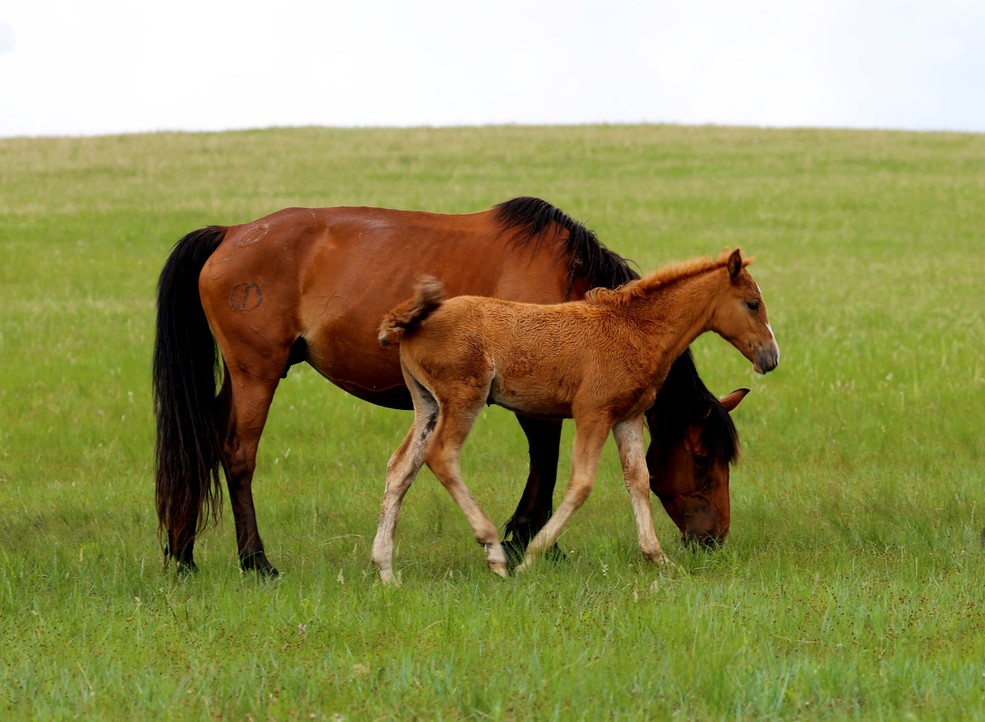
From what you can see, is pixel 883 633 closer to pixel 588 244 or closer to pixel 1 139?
pixel 588 244

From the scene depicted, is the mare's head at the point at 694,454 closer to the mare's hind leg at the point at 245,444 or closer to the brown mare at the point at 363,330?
the brown mare at the point at 363,330

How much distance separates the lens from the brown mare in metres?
6.94

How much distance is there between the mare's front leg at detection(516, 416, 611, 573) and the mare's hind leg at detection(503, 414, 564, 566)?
79cm

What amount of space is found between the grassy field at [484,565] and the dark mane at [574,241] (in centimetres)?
151

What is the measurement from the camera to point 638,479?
652 centimetres

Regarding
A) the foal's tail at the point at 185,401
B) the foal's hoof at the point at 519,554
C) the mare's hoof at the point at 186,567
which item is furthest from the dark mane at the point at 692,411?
the mare's hoof at the point at 186,567

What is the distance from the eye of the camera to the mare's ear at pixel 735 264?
6.30m

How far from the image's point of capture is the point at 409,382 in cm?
639

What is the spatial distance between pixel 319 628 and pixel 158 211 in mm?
21358

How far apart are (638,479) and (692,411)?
29.0 inches

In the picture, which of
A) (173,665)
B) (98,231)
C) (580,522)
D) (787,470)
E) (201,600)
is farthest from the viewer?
(98,231)

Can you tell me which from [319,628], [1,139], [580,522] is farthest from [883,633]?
[1,139]

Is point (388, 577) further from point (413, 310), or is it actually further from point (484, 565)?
point (413, 310)

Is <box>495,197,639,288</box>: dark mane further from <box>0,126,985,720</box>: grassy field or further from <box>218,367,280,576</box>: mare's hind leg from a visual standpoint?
<box>218,367,280,576</box>: mare's hind leg
